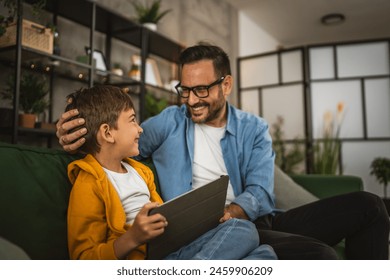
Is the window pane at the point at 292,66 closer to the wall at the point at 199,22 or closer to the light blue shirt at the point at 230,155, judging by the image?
the wall at the point at 199,22

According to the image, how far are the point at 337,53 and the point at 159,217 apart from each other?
394 centimetres

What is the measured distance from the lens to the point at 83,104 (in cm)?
99

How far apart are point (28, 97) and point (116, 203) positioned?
1.41 metres

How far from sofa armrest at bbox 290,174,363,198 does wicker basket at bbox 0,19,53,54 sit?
5.20 feet

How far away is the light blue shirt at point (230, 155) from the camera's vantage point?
124 cm

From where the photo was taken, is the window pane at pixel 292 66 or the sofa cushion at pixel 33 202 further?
the window pane at pixel 292 66

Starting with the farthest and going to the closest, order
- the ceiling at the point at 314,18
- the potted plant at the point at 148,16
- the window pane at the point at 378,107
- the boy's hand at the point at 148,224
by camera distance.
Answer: the ceiling at the point at 314,18, the window pane at the point at 378,107, the potted plant at the point at 148,16, the boy's hand at the point at 148,224

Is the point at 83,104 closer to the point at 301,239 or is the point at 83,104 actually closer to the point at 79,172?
the point at 79,172

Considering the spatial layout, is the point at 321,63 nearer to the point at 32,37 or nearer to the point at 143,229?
the point at 32,37

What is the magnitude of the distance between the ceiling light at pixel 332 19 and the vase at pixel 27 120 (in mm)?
4472

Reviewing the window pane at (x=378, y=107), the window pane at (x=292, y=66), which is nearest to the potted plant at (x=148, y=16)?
the window pane at (x=292, y=66)

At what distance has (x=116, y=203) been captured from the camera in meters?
0.88

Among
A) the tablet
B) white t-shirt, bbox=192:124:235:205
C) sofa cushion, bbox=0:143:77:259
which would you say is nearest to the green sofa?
sofa cushion, bbox=0:143:77:259

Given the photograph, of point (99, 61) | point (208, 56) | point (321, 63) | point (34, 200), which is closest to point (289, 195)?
point (208, 56)
